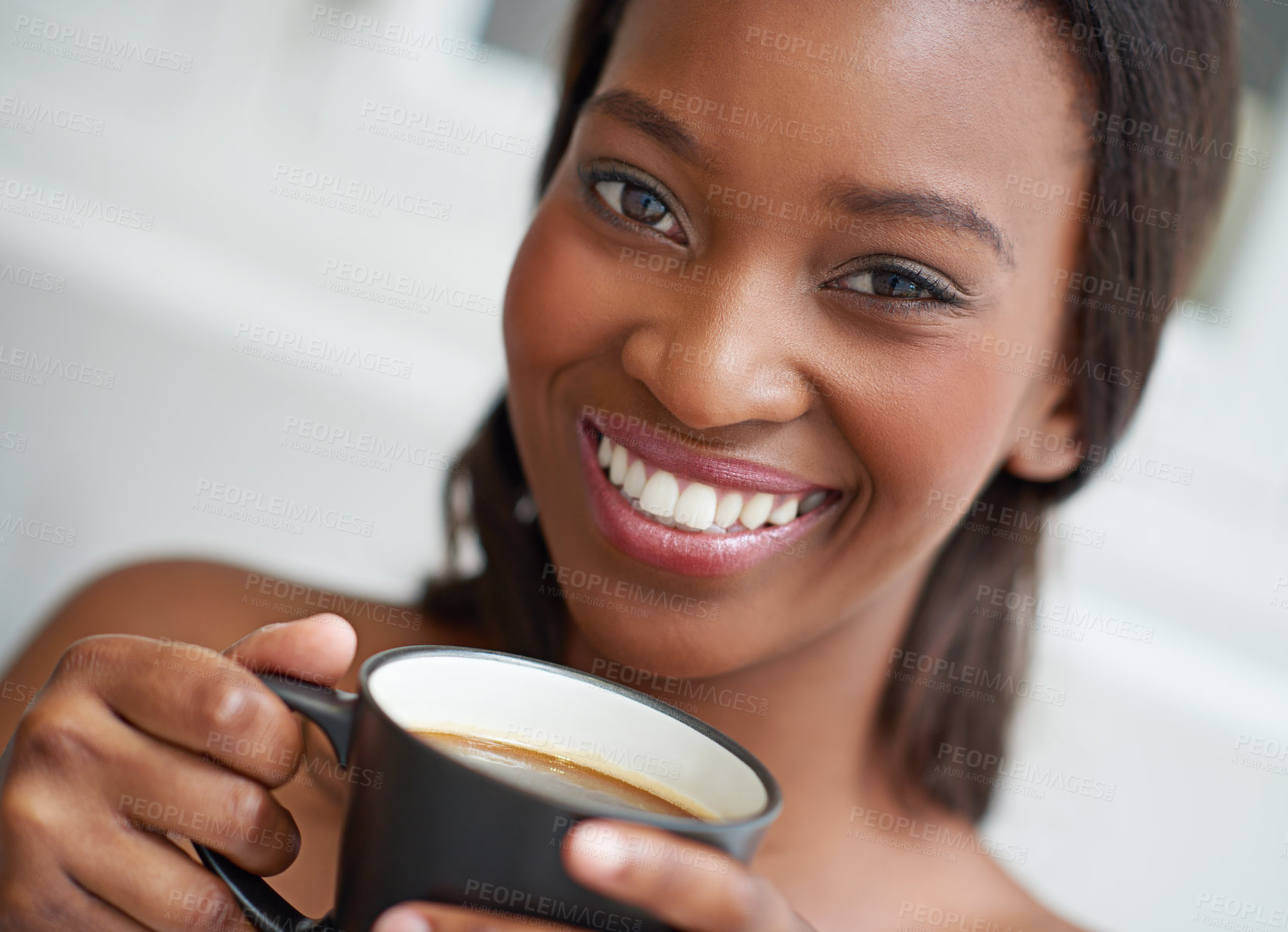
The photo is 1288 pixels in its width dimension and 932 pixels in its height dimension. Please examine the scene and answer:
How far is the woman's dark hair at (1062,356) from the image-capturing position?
94 centimetres

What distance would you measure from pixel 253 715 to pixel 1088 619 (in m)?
1.44

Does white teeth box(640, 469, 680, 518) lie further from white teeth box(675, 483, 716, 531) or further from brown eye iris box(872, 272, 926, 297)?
brown eye iris box(872, 272, 926, 297)

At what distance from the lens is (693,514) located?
933 mm

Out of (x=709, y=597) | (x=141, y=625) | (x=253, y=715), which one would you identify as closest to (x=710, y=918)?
(x=253, y=715)

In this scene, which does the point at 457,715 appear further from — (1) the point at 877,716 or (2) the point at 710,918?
(1) the point at 877,716

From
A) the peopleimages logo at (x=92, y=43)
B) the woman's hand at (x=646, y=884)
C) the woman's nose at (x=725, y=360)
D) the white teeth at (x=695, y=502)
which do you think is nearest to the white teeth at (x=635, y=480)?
the white teeth at (x=695, y=502)

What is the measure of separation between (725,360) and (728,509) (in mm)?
161

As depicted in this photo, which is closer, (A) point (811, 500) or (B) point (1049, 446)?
(A) point (811, 500)

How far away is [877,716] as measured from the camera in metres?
1.30

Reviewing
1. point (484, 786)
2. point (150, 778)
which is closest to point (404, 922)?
point (484, 786)

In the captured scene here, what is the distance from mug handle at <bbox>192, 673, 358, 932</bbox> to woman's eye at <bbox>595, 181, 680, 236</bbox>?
0.52 metres

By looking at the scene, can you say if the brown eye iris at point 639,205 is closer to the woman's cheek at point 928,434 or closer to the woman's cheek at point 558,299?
the woman's cheek at point 558,299

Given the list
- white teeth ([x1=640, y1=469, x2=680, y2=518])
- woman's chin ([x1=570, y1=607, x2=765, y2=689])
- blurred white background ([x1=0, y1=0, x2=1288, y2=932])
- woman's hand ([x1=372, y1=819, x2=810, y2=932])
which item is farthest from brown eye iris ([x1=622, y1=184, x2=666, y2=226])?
blurred white background ([x1=0, y1=0, x2=1288, y2=932])

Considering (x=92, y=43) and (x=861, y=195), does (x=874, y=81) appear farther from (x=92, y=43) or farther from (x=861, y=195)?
(x=92, y=43)
